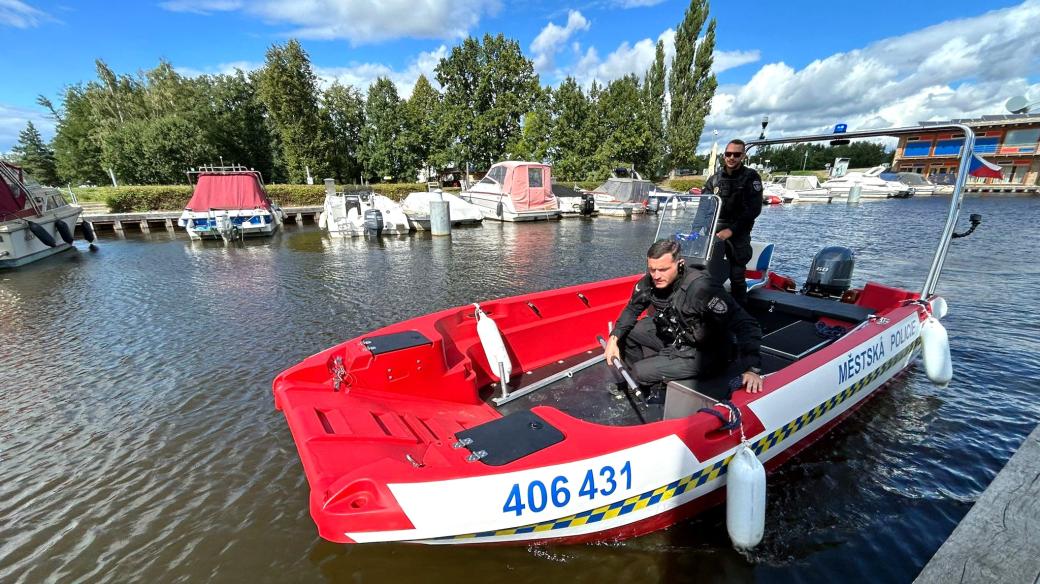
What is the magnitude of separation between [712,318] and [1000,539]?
1643 mm

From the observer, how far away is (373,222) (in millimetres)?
16734

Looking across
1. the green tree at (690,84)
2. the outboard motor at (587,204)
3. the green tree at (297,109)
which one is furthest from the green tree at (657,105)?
the green tree at (297,109)

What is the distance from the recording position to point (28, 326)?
23.1 feet

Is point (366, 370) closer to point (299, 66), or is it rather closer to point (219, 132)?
point (299, 66)

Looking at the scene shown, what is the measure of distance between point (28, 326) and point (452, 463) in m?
9.29

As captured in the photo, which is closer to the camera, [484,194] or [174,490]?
[174,490]

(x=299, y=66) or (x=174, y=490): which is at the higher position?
(x=299, y=66)

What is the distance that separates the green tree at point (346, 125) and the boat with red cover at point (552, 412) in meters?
34.0

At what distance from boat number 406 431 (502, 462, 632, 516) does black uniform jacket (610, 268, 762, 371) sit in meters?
1.27

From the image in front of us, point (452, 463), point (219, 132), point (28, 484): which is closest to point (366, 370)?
point (452, 463)

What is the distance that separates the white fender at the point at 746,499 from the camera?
2.38 m

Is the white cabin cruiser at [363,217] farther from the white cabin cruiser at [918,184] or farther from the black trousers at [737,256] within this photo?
the white cabin cruiser at [918,184]

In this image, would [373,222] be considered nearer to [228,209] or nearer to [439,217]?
[439,217]

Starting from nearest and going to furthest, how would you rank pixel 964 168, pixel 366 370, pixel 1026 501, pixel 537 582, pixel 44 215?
pixel 1026 501
pixel 537 582
pixel 366 370
pixel 964 168
pixel 44 215
